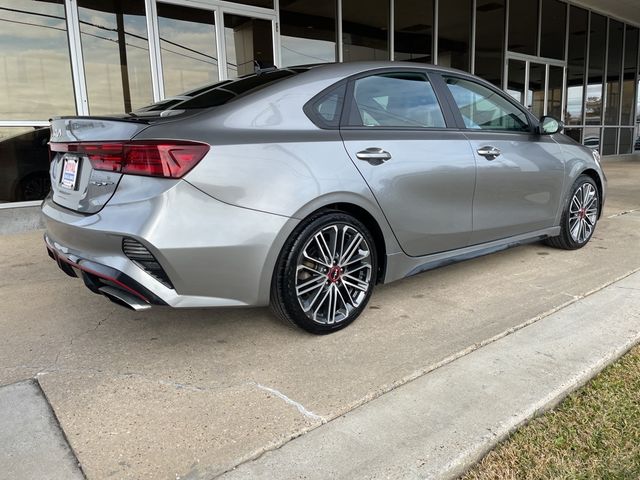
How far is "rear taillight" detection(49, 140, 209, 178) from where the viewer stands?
235 centimetres

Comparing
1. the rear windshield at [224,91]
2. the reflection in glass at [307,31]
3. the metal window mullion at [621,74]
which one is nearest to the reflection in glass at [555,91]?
the metal window mullion at [621,74]

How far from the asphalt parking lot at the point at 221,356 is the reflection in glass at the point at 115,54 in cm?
387

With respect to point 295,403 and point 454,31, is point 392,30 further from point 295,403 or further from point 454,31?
point 295,403

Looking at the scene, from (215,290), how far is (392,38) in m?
8.75

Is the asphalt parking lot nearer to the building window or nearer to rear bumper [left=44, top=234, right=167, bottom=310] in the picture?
rear bumper [left=44, top=234, right=167, bottom=310]

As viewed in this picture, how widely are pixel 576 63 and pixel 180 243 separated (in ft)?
49.8

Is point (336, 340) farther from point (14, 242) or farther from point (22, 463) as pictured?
point (14, 242)

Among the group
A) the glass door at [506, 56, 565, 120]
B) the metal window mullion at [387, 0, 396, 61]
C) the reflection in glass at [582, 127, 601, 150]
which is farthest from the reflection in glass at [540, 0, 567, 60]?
the metal window mullion at [387, 0, 396, 61]

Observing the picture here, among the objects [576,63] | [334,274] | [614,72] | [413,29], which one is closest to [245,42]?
[413,29]

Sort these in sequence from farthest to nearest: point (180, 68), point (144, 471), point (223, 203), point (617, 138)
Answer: point (617, 138), point (180, 68), point (223, 203), point (144, 471)

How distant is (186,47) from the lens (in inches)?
302

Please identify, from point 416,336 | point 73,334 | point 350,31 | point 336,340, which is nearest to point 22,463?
point 73,334

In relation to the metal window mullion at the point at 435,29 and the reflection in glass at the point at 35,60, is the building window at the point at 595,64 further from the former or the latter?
the reflection in glass at the point at 35,60

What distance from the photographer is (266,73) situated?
10.7 feet
